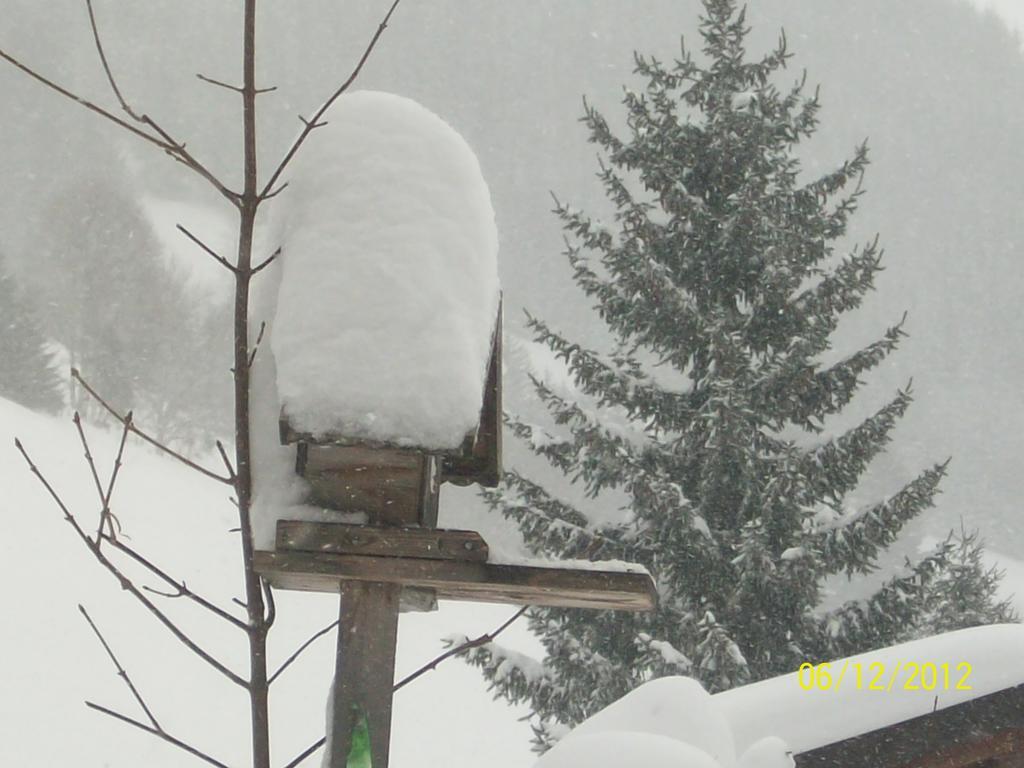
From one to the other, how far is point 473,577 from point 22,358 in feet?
77.6

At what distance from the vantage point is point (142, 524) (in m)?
17.4

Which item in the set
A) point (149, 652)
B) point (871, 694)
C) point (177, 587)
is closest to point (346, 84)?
point (177, 587)

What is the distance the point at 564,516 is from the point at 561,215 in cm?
223

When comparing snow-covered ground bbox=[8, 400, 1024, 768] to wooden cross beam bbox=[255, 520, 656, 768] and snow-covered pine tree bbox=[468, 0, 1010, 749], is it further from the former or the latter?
wooden cross beam bbox=[255, 520, 656, 768]

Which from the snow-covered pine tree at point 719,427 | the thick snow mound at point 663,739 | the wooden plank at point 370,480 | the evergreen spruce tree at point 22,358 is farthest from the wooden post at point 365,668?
the evergreen spruce tree at point 22,358

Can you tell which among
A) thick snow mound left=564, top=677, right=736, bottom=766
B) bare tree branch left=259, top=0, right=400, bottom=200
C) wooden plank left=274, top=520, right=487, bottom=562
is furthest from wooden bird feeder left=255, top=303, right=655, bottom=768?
bare tree branch left=259, top=0, right=400, bottom=200

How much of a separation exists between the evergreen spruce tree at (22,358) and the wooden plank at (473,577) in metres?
23.1

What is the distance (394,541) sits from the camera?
5.45 ft

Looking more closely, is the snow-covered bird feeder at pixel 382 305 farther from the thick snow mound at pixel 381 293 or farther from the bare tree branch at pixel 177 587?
the bare tree branch at pixel 177 587

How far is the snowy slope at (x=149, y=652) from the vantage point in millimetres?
11617

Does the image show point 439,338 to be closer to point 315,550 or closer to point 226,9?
point 315,550

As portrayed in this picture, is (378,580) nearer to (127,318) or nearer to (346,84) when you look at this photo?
(346,84)

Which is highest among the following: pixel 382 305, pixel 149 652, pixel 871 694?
pixel 149 652

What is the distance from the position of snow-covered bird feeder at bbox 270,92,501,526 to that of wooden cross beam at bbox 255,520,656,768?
A: 9 centimetres
